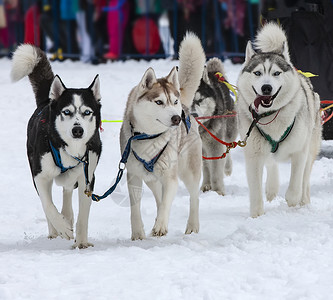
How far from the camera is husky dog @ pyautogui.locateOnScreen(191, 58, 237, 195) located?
495cm

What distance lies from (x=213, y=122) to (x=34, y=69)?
1945mm

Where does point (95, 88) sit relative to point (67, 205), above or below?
above

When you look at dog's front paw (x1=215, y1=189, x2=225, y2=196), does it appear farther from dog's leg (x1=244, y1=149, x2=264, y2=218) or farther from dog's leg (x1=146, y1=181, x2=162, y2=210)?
dog's leg (x1=146, y1=181, x2=162, y2=210)

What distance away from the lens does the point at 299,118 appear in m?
3.75

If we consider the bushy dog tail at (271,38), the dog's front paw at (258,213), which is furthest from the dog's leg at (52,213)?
the bushy dog tail at (271,38)

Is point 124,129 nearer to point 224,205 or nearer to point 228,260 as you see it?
point 228,260

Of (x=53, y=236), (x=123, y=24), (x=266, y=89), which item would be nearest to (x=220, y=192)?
(x=266, y=89)

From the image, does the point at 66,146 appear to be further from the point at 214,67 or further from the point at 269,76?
the point at 214,67

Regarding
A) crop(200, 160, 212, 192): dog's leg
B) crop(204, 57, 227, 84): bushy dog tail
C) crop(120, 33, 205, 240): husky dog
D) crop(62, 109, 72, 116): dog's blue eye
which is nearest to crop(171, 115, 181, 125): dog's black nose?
crop(120, 33, 205, 240): husky dog

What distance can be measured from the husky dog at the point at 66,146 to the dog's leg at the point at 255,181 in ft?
3.49

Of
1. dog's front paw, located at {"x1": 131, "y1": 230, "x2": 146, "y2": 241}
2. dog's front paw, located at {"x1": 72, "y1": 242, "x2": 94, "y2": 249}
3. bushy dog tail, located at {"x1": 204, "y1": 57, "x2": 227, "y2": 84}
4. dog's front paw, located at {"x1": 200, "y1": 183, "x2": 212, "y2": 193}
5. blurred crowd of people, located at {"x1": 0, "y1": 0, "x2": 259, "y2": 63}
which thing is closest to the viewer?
dog's front paw, located at {"x1": 72, "y1": 242, "x2": 94, "y2": 249}

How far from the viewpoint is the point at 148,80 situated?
327cm

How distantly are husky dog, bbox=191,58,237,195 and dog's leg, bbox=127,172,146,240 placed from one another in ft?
5.54

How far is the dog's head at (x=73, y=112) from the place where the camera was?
295 centimetres
